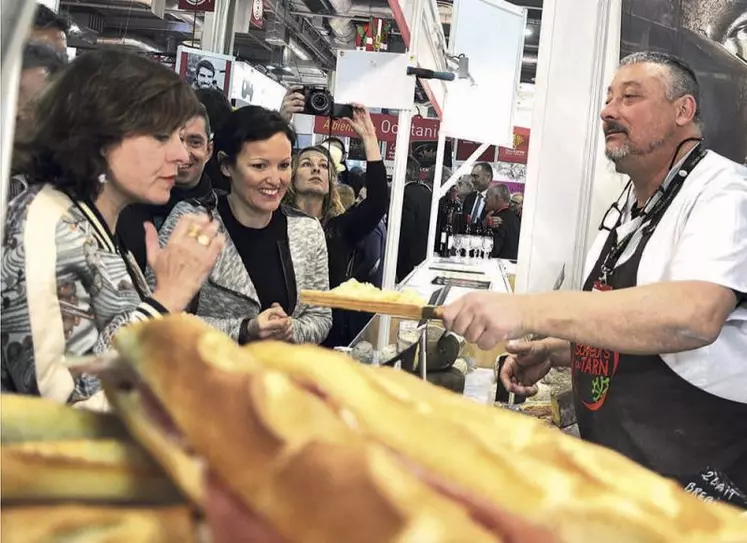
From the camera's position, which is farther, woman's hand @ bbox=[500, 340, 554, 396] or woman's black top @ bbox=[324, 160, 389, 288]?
woman's black top @ bbox=[324, 160, 389, 288]

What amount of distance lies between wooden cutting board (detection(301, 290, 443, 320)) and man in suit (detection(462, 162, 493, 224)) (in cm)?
670

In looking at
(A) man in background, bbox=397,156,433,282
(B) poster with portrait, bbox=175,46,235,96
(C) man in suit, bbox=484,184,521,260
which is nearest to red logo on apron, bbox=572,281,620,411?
(B) poster with portrait, bbox=175,46,235,96

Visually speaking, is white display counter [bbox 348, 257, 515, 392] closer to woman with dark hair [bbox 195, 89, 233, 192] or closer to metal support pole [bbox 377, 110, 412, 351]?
metal support pole [bbox 377, 110, 412, 351]

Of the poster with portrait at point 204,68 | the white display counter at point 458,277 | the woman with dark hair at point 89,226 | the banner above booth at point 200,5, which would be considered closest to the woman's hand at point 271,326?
the woman with dark hair at point 89,226

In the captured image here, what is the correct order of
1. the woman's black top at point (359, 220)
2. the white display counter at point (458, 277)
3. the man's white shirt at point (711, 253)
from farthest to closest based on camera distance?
the white display counter at point (458, 277) → the woman's black top at point (359, 220) → the man's white shirt at point (711, 253)

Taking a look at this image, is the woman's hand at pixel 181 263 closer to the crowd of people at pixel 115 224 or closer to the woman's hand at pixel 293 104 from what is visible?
the crowd of people at pixel 115 224

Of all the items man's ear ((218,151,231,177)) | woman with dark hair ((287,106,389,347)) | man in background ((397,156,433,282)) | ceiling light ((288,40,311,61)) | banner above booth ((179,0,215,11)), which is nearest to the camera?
man's ear ((218,151,231,177))

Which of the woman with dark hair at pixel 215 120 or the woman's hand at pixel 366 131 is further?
the woman's hand at pixel 366 131

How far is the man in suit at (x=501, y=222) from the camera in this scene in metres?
8.19

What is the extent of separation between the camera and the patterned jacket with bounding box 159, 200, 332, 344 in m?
2.27

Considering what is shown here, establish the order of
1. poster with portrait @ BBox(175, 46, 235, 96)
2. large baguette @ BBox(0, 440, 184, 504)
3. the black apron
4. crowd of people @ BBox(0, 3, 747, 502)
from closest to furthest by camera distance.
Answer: large baguette @ BBox(0, 440, 184, 504)
crowd of people @ BBox(0, 3, 747, 502)
the black apron
poster with portrait @ BBox(175, 46, 235, 96)

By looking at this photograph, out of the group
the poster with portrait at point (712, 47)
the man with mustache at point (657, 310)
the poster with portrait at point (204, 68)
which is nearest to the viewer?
the man with mustache at point (657, 310)

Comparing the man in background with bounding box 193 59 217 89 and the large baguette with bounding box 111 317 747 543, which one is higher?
the man in background with bounding box 193 59 217 89

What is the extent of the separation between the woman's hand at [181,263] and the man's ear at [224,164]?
1217 millimetres
